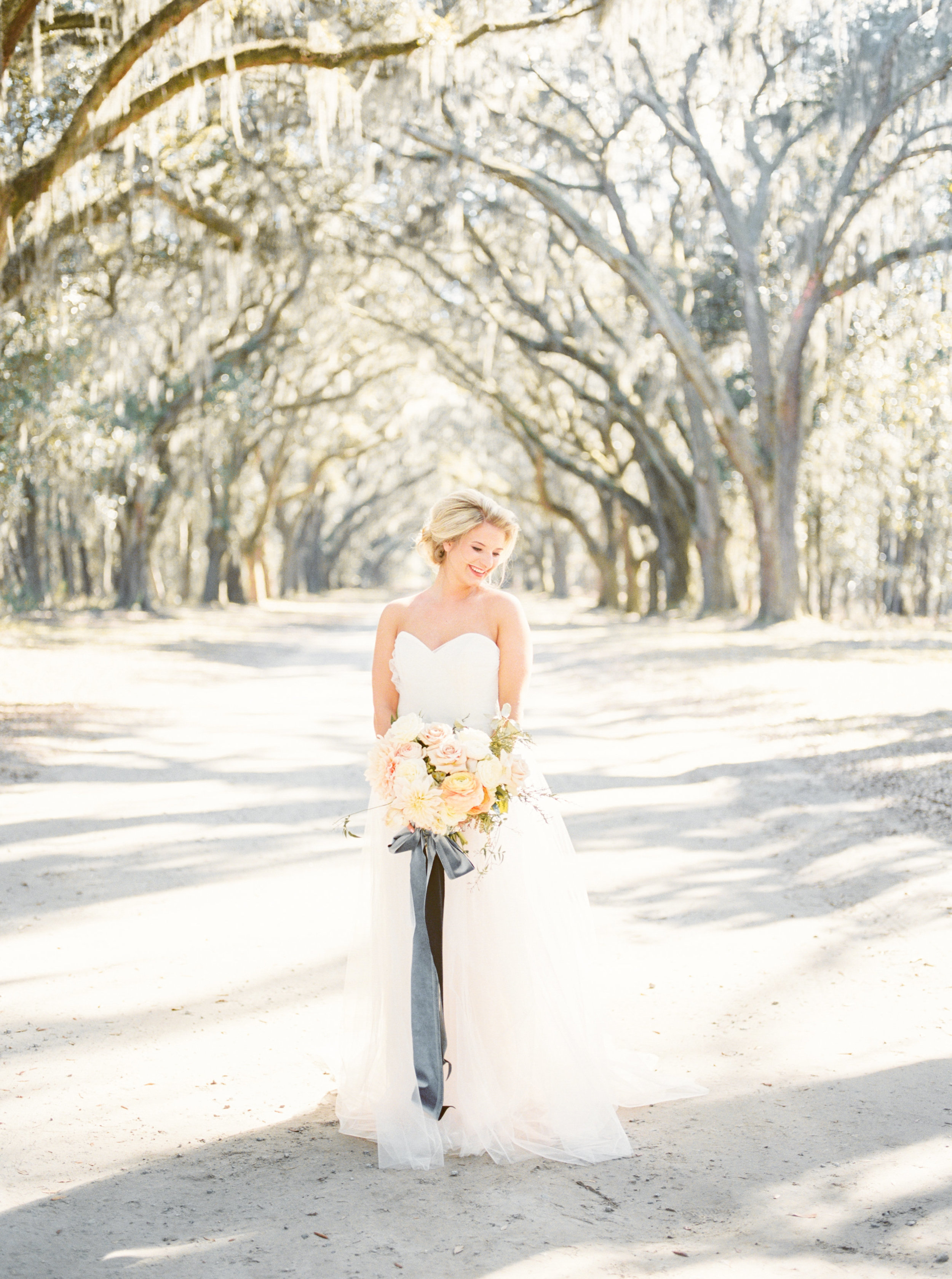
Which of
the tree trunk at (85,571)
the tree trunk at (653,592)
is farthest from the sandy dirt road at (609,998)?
the tree trunk at (85,571)

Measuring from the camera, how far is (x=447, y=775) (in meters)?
3.71

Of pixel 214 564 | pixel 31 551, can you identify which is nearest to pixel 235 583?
pixel 214 564

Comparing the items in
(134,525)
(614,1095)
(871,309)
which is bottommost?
(614,1095)

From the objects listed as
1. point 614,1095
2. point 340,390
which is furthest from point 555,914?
point 340,390

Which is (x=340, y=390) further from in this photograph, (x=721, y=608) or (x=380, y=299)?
(x=721, y=608)

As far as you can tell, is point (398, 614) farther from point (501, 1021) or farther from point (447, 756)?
point (501, 1021)

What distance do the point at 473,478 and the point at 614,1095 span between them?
182ft

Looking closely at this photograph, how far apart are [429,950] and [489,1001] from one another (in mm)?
261

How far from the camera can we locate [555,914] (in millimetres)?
3953

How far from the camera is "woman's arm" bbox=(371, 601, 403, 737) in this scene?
13.1 feet

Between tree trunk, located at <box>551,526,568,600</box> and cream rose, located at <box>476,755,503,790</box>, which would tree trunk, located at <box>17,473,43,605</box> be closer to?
tree trunk, located at <box>551,526,568,600</box>

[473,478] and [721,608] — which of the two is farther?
[473,478]

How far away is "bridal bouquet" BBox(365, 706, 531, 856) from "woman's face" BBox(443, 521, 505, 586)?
0.46 metres

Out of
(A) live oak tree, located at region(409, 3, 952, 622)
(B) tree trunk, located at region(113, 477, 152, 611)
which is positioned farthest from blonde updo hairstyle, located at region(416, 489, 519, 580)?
(B) tree trunk, located at region(113, 477, 152, 611)
